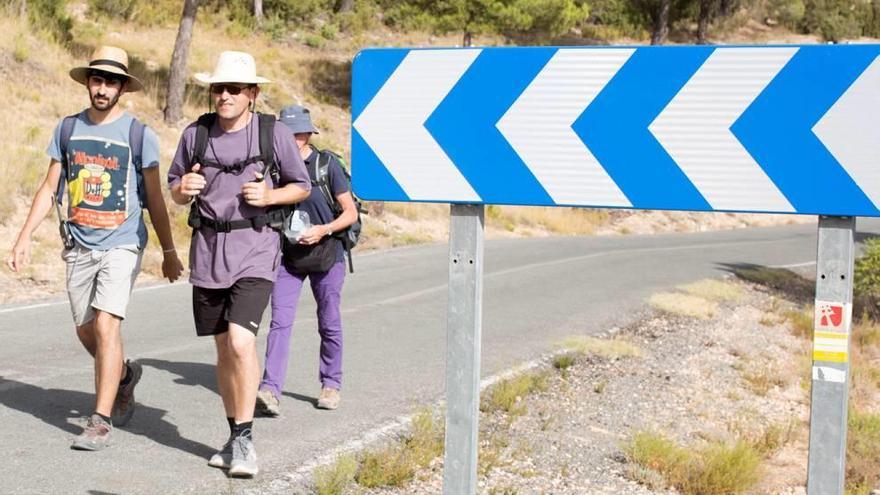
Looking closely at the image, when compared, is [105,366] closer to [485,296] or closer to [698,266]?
[485,296]

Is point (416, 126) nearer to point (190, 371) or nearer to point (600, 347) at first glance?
point (190, 371)

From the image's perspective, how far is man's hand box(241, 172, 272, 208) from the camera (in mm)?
5957

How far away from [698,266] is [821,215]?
700 inches

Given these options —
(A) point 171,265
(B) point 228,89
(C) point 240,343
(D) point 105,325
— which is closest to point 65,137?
(A) point 171,265

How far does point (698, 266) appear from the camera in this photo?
20.7m

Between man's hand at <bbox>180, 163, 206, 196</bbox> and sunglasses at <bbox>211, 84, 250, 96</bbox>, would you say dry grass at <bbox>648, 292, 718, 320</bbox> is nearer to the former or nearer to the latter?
sunglasses at <bbox>211, 84, 250, 96</bbox>

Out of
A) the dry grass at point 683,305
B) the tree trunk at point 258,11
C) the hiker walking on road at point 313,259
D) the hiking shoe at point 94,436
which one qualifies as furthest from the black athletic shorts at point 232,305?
the tree trunk at point 258,11

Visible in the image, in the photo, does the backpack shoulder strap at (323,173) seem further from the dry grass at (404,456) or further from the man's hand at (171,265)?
the dry grass at (404,456)

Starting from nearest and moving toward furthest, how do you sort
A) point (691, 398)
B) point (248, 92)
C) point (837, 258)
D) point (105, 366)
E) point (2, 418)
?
point (837, 258) < point (248, 92) < point (105, 366) < point (2, 418) < point (691, 398)

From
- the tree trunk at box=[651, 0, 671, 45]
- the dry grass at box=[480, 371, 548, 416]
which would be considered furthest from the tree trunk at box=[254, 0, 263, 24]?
the dry grass at box=[480, 371, 548, 416]

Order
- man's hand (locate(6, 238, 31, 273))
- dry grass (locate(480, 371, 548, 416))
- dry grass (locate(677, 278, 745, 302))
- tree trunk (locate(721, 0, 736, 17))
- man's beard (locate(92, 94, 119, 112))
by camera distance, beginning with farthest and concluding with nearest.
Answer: tree trunk (locate(721, 0, 736, 17)) < dry grass (locate(677, 278, 745, 302)) < dry grass (locate(480, 371, 548, 416)) < man's hand (locate(6, 238, 31, 273)) < man's beard (locate(92, 94, 119, 112))

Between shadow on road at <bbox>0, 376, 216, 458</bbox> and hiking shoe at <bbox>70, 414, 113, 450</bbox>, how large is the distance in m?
0.36

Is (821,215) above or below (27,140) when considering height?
below

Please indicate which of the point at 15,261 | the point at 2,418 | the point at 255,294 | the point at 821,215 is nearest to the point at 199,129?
the point at 255,294
